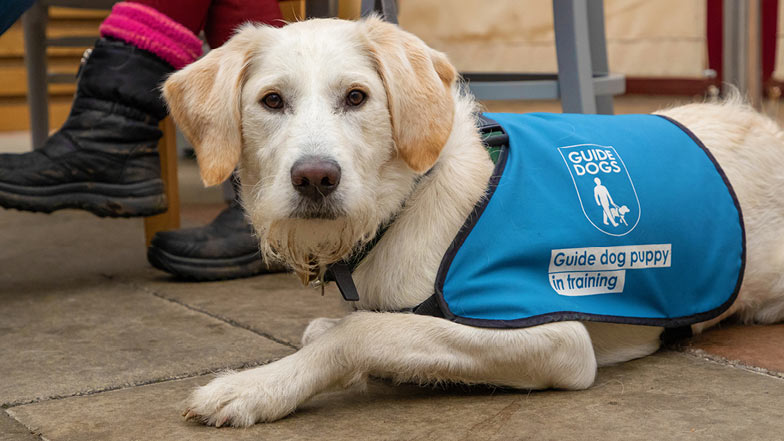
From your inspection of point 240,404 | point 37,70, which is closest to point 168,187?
Result: point 240,404

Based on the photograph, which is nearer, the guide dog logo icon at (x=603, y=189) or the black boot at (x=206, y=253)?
the guide dog logo icon at (x=603, y=189)

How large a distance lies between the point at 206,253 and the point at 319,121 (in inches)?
65.2

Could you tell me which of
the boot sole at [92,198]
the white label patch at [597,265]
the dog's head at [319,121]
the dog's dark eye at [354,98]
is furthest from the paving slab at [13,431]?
the boot sole at [92,198]

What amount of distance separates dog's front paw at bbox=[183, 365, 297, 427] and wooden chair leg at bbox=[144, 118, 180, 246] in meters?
2.05

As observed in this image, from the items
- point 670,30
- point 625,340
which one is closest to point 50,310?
point 625,340

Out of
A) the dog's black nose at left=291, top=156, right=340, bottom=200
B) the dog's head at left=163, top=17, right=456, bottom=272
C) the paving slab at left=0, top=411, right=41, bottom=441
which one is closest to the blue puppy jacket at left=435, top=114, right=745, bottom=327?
the dog's head at left=163, top=17, right=456, bottom=272

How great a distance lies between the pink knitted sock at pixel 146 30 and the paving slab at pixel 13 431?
1707 mm

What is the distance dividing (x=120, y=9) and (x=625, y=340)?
2.21 meters

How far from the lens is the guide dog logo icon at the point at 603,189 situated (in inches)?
92.7

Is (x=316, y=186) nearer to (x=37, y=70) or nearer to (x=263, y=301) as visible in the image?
(x=263, y=301)

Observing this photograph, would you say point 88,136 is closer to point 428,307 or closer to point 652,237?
point 428,307

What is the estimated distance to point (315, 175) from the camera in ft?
6.61

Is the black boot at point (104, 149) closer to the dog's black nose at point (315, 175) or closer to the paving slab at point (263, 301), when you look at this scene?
the paving slab at point (263, 301)

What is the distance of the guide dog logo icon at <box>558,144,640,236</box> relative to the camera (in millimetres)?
2355
